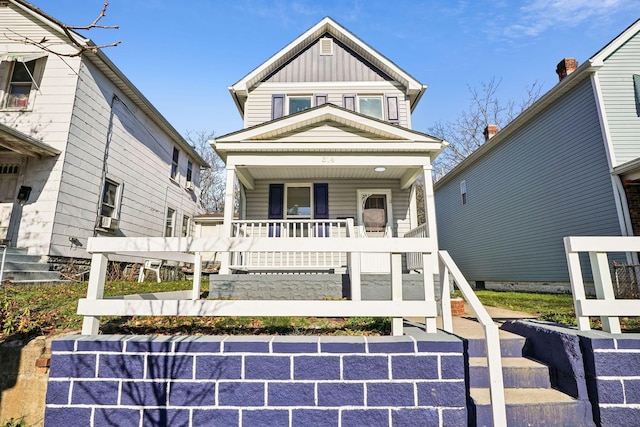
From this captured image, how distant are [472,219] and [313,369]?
1397 centimetres

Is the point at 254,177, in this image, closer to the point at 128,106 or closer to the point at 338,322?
the point at 128,106

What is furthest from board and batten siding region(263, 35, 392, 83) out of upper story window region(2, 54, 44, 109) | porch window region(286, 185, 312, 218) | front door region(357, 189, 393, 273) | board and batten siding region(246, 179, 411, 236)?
upper story window region(2, 54, 44, 109)

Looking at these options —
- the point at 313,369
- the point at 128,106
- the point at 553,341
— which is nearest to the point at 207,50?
the point at 128,106

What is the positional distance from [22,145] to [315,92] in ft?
25.7

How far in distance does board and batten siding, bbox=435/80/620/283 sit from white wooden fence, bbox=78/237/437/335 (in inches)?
316

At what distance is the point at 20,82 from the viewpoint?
345 inches

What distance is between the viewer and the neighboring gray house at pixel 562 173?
7961mm

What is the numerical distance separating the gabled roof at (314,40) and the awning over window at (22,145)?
5.15 m

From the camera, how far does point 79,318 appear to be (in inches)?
143

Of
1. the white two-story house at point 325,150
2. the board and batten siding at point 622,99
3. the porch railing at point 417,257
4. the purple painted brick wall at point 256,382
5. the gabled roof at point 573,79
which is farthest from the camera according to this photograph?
the gabled roof at point 573,79

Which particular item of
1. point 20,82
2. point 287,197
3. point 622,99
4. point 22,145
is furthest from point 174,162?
point 622,99

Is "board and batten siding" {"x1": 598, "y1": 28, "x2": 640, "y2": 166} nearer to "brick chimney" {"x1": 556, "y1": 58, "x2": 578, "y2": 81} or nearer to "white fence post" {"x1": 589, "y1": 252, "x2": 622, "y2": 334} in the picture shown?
"brick chimney" {"x1": 556, "y1": 58, "x2": 578, "y2": 81}

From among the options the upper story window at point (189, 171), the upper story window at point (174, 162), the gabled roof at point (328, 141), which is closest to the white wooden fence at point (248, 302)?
the gabled roof at point (328, 141)

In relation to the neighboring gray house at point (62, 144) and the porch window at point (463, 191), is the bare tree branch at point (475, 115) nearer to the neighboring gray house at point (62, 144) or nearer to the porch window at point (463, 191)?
the porch window at point (463, 191)
